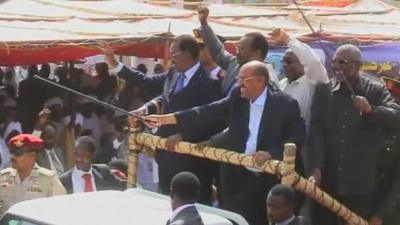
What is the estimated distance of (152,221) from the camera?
4.69 m

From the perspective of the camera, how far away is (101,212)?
473 centimetres

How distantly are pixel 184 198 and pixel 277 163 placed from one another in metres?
0.62

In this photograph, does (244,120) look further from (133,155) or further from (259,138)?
(133,155)

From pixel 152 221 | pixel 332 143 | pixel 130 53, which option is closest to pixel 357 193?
pixel 332 143

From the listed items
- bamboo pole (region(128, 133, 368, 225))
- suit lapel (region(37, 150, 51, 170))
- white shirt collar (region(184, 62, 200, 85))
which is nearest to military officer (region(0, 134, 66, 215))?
bamboo pole (region(128, 133, 368, 225))

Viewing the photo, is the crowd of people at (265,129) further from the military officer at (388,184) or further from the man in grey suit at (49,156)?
the man in grey suit at (49,156)

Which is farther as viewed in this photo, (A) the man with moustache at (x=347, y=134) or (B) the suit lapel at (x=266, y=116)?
(A) the man with moustache at (x=347, y=134)

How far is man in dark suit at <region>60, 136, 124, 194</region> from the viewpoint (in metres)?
6.77

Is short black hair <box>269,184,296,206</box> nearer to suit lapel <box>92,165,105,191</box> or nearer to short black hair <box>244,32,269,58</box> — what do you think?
short black hair <box>244,32,269,58</box>

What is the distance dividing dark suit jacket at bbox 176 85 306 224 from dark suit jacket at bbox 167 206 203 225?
85 centimetres

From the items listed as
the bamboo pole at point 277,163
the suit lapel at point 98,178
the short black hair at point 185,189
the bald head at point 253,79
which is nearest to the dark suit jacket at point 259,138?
the bald head at point 253,79

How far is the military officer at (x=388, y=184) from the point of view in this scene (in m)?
6.39

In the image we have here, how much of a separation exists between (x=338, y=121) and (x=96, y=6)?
7.37m

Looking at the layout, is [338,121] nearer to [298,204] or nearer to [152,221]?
[298,204]
